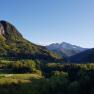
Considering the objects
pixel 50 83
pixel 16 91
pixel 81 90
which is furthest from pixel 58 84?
pixel 16 91

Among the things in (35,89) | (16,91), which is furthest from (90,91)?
(16,91)

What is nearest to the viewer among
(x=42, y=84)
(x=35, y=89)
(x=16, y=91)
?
(x=16, y=91)

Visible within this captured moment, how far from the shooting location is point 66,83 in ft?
480

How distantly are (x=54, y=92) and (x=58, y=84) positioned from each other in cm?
1094

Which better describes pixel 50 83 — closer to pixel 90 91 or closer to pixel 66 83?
pixel 66 83

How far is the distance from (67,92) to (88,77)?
24535 millimetres

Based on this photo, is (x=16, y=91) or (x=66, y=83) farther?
(x=66, y=83)

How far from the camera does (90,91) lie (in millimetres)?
132250

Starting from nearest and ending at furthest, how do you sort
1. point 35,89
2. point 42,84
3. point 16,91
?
point 16,91 → point 35,89 → point 42,84

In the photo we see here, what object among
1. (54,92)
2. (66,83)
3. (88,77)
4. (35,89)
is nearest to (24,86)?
(35,89)

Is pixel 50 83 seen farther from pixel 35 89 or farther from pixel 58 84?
pixel 35 89

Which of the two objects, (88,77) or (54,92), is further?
(88,77)

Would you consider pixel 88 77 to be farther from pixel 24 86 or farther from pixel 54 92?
pixel 24 86

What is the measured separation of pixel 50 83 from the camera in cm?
14362
